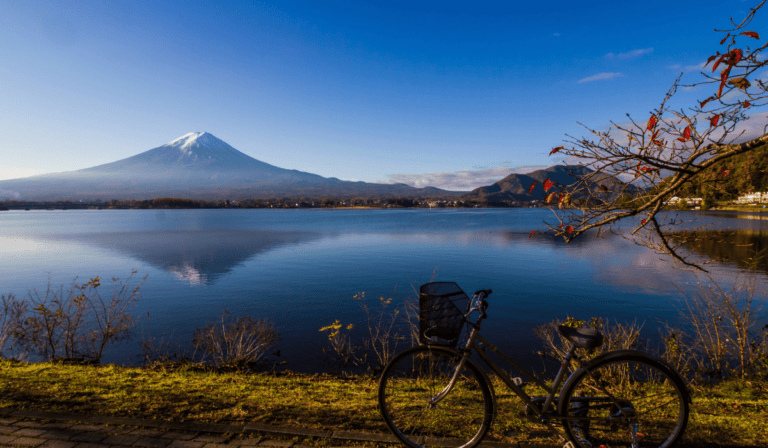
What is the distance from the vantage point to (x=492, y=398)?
3.14 meters

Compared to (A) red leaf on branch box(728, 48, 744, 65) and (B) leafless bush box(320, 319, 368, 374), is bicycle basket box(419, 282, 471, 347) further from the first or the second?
(B) leafless bush box(320, 319, 368, 374)

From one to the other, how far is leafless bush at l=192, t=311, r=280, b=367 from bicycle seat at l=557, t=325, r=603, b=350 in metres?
6.01

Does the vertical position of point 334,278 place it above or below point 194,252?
below

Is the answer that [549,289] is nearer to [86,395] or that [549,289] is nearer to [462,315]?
[462,315]

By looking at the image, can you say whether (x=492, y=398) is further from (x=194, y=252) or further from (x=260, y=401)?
(x=194, y=252)

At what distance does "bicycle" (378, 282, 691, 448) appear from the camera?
2982 millimetres

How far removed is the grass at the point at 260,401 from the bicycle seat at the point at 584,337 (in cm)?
105

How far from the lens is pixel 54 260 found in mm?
22609

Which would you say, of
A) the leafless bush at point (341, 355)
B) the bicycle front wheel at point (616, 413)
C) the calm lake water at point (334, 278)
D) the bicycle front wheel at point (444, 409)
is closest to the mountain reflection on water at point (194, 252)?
the calm lake water at point (334, 278)

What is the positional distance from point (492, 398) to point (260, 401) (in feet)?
8.42

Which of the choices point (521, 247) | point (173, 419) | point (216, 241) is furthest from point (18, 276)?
point (521, 247)

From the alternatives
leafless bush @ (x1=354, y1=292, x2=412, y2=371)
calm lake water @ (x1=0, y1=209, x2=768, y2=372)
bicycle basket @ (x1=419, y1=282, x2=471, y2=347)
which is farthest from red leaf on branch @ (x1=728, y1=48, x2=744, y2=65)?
calm lake water @ (x1=0, y1=209, x2=768, y2=372)

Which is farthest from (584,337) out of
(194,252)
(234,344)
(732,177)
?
(194,252)

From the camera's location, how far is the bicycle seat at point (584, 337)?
9.24ft
